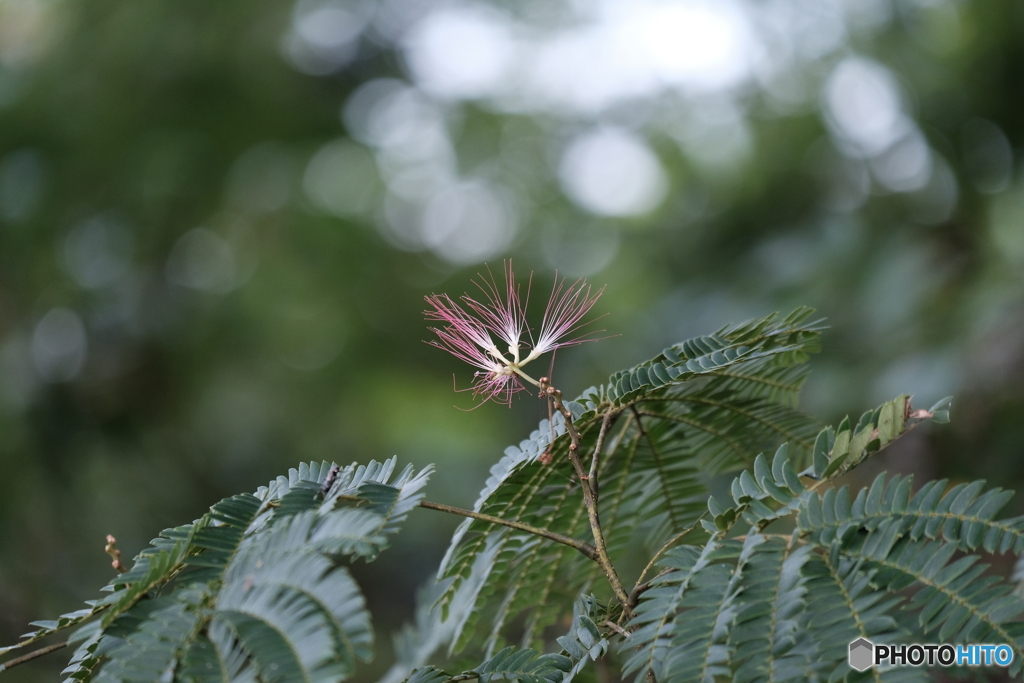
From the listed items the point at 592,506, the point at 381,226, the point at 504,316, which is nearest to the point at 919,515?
the point at 592,506

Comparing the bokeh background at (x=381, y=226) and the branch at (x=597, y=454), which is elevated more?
the bokeh background at (x=381, y=226)

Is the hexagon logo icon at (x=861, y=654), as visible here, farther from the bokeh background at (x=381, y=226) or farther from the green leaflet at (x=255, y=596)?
the bokeh background at (x=381, y=226)

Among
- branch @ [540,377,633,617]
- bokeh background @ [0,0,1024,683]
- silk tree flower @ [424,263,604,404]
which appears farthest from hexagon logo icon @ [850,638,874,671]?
bokeh background @ [0,0,1024,683]

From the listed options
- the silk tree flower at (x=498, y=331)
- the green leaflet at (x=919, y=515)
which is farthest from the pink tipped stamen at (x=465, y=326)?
the green leaflet at (x=919, y=515)

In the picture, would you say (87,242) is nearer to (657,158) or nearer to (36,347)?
(36,347)

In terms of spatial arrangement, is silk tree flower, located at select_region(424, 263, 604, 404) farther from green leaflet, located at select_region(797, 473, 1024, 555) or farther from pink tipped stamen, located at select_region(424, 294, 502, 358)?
green leaflet, located at select_region(797, 473, 1024, 555)

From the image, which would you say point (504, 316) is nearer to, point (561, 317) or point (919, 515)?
point (561, 317)
